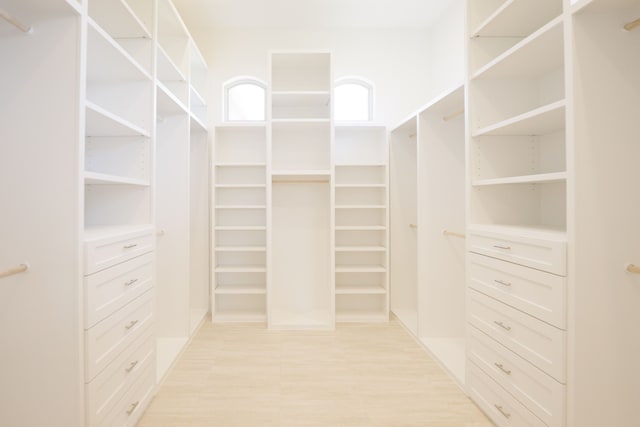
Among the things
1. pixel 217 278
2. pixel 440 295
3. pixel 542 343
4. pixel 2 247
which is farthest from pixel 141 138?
pixel 440 295

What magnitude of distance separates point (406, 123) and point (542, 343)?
2.38 metres

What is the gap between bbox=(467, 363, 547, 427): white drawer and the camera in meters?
1.57

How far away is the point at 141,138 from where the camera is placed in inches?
80.4

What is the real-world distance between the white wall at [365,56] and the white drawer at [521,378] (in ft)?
8.67

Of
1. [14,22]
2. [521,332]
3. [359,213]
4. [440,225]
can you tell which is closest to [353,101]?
[359,213]

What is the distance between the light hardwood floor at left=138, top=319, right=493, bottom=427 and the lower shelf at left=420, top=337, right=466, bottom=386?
64mm

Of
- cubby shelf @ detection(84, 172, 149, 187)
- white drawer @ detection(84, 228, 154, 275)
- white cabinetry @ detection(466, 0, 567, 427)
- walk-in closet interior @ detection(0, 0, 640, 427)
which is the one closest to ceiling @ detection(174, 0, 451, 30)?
walk-in closet interior @ detection(0, 0, 640, 427)

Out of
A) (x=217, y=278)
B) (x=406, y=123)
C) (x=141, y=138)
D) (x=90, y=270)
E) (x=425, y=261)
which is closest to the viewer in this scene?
(x=90, y=270)

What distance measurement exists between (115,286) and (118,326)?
0.21m

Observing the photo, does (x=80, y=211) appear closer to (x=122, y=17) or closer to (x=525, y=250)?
(x=122, y=17)

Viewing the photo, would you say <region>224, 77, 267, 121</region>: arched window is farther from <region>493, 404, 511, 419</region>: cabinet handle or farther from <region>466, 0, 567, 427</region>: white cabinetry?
<region>493, 404, 511, 419</region>: cabinet handle

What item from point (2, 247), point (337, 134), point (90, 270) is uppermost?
point (337, 134)

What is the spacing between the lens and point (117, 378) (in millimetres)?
1614

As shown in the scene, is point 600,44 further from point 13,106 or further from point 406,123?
point 13,106
